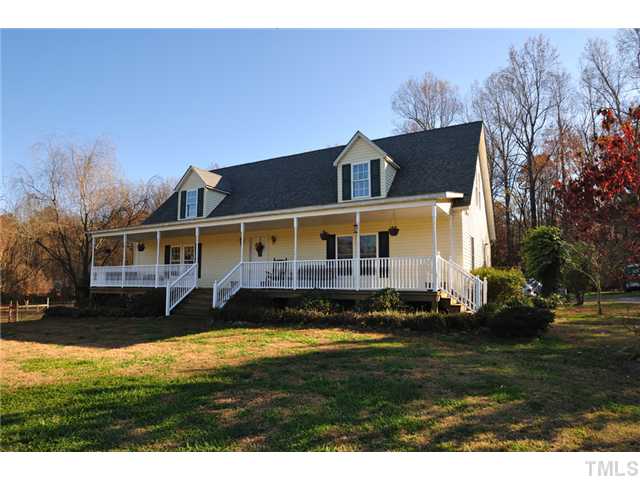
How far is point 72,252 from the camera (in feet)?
92.5

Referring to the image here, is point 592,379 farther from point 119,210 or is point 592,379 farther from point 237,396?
point 119,210

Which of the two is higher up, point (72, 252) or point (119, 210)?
point (119, 210)

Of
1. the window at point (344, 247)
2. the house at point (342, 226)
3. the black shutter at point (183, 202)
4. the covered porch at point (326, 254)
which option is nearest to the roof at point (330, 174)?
the house at point (342, 226)

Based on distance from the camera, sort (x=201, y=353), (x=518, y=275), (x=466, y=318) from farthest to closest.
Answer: (x=518, y=275), (x=466, y=318), (x=201, y=353)

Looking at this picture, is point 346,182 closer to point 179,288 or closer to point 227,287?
point 227,287

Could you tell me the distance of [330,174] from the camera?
60.0ft

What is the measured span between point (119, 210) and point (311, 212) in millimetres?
20213

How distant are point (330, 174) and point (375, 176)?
10.9 feet

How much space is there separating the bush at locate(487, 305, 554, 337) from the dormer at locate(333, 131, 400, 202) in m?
6.84

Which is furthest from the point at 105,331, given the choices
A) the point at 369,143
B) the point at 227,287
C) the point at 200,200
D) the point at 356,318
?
the point at 369,143

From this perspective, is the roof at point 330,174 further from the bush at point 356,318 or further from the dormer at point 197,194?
the bush at point 356,318

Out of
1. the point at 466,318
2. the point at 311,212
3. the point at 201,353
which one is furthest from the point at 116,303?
the point at 466,318

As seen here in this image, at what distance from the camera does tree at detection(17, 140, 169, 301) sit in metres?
26.4

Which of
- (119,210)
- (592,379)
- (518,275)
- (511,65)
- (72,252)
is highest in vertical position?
(511,65)
